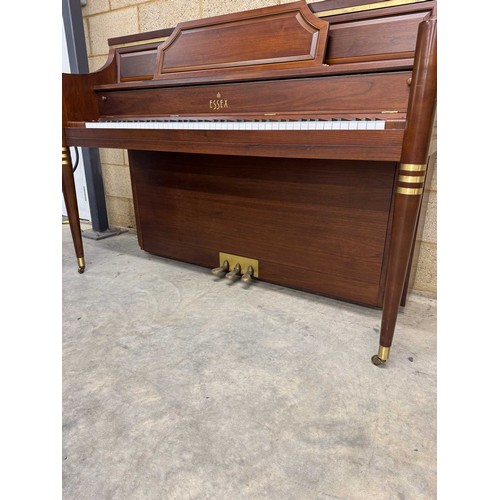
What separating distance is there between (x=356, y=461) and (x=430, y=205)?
1141 mm

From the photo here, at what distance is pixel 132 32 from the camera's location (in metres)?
2.11

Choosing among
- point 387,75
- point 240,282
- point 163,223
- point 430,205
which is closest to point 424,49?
point 387,75

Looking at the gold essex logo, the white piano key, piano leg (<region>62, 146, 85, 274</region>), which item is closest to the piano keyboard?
the white piano key

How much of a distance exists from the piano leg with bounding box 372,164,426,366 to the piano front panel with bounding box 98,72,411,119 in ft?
1.13

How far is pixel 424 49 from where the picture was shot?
0.82 meters

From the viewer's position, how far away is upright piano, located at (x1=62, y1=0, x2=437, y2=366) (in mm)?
1008

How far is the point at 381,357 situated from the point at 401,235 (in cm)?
39

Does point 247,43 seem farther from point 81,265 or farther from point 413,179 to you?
point 81,265

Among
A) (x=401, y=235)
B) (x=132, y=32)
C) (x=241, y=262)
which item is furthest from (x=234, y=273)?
(x=132, y=32)

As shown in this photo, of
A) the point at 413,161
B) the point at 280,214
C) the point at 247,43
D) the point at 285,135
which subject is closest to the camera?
the point at 413,161

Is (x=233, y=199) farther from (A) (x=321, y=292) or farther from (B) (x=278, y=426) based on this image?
(B) (x=278, y=426)

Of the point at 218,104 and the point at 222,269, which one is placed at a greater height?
the point at 218,104

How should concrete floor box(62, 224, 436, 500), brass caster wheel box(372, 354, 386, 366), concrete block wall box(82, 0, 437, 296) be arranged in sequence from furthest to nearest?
concrete block wall box(82, 0, 437, 296)
brass caster wheel box(372, 354, 386, 366)
concrete floor box(62, 224, 436, 500)

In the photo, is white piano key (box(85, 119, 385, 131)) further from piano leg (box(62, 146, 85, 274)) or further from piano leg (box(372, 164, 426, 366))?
piano leg (box(62, 146, 85, 274))
